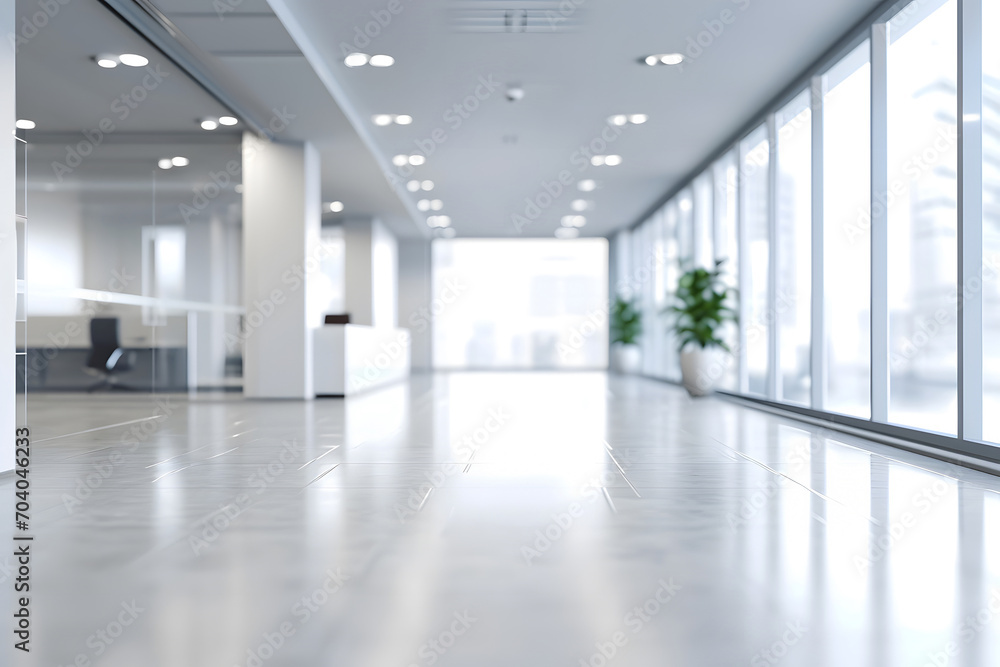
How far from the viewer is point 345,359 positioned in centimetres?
992

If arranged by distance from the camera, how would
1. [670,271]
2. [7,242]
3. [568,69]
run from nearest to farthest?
[7,242] → [568,69] → [670,271]

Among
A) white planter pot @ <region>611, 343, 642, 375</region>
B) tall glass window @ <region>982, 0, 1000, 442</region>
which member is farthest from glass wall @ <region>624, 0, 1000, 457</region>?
white planter pot @ <region>611, 343, 642, 375</region>

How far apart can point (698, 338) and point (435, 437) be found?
5.46m

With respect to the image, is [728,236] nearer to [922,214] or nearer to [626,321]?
[922,214]

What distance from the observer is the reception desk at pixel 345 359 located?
32.4 feet

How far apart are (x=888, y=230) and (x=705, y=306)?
4.25 meters

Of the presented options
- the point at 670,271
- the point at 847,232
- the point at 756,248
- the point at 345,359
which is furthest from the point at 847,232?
the point at 670,271

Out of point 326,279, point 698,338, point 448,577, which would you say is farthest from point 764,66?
point 326,279

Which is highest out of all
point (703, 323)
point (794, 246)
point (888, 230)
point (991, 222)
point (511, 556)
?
point (794, 246)

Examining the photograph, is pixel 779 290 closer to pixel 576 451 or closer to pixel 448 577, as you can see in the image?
pixel 576 451

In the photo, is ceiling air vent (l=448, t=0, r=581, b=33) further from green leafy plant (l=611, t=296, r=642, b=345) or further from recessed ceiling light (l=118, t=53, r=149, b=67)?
green leafy plant (l=611, t=296, r=642, b=345)

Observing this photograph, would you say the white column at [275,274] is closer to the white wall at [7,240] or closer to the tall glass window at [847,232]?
the white wall at [7,240]

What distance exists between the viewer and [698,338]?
10.2m

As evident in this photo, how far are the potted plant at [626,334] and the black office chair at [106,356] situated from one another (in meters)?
11.2
